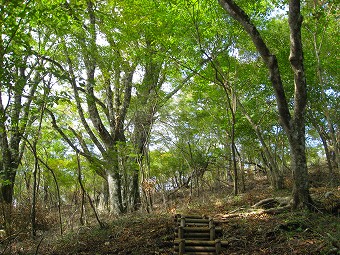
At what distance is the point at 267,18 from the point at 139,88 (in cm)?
660

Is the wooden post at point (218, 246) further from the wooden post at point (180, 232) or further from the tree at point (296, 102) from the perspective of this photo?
the tree at point (296, 102)

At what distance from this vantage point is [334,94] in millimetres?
16750

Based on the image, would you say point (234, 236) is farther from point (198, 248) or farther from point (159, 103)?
point (159, 103)

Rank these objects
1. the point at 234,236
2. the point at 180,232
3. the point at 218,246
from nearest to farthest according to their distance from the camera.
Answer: the point at 218,246
the point at 234,236
the point at 180,232

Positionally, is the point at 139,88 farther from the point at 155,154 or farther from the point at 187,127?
the point at 155,154

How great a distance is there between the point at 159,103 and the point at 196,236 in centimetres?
768

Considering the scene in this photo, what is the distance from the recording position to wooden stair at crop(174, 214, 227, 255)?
709cm

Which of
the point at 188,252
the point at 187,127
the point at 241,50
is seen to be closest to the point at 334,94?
the point at 241,50

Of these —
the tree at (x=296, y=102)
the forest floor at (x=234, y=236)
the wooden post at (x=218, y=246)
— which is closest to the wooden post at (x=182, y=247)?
the forest floor at (x=234, y=236)

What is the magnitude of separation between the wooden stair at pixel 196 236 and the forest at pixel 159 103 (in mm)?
335

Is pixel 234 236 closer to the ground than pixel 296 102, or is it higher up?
closer to the ground

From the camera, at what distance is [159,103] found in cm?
1429

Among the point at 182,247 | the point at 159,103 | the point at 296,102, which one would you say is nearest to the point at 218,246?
the point at 182,247

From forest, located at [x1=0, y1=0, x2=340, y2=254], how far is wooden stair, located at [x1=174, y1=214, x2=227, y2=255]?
1.10 feet
